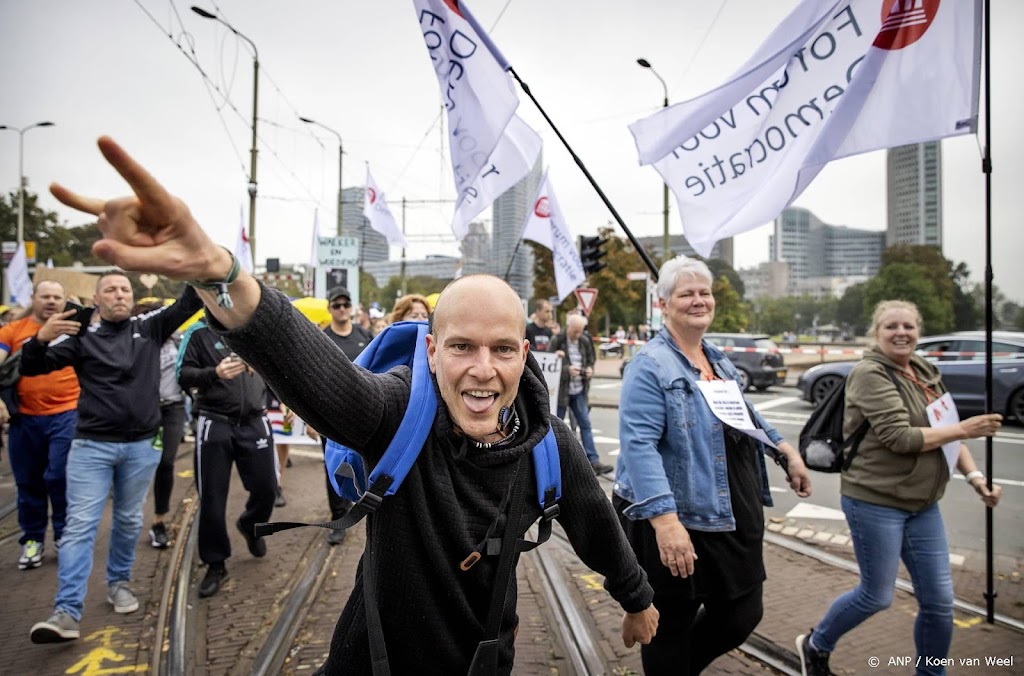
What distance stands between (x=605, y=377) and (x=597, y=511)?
68.0 feet

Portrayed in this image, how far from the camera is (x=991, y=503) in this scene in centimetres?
313

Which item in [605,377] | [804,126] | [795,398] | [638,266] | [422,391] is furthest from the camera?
[638,266]

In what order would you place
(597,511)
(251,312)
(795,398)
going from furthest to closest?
1. (795,398)
2. (597,511)
3. (251,312)

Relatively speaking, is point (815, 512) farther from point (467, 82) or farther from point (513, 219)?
Answer: point (513, 219)

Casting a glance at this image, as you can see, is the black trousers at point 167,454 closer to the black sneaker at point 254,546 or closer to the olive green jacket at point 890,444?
the black sneaker at point 254,546

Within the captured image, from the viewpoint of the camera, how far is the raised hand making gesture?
3.46 ft

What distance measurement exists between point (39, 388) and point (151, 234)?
4.84 meters

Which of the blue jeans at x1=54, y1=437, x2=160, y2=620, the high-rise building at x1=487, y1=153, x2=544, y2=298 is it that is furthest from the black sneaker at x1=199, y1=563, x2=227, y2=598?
the high-rise building at x1=487, y1=153, x2=544, y2=298

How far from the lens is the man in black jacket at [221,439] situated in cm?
423

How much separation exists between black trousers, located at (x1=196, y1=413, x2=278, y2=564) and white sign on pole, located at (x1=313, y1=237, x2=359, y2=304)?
9.21 meters

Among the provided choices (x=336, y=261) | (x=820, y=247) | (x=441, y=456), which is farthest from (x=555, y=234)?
(x=820, y=247)

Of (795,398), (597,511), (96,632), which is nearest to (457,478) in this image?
(597,511)

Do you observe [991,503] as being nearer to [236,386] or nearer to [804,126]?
[804,126]

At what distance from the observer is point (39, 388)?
487cm
